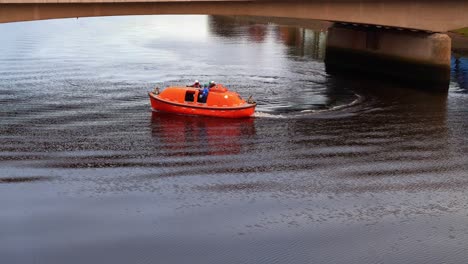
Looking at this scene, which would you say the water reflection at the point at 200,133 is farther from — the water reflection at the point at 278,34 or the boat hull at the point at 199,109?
the water reflection at the point at 278,34

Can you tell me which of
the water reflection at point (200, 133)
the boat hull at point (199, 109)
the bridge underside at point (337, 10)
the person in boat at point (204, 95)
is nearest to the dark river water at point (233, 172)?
the water reflection at point (200, 133)

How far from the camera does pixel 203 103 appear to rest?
40.9 meters

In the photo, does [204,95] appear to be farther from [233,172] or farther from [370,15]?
[370,15]

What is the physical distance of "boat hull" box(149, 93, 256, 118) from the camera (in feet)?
131

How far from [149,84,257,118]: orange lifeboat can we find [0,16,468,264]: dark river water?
693 mm

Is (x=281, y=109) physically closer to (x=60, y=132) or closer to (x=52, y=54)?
(x=60, y=132)

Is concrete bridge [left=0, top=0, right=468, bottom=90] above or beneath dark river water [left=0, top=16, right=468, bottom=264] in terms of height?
above

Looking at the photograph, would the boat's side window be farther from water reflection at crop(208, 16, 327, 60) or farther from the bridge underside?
water reflection at crop(208, 16, 327, 60)

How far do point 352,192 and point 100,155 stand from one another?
424 inches

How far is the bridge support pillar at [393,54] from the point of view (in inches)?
2079

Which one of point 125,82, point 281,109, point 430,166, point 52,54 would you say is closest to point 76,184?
point 430,166

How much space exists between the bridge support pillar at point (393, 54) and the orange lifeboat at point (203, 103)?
18354mm

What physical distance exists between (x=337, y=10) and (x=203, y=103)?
15.8m

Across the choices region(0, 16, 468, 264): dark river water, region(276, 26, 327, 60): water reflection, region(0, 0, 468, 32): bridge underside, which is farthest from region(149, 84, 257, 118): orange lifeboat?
region(276, 26, 327, 60): water reflection
